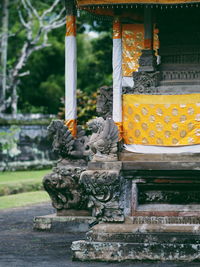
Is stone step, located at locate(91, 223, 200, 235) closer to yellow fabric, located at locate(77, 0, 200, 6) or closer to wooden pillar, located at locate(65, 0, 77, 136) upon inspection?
yellow fabric, located at locate(77, 0, 200, 6)

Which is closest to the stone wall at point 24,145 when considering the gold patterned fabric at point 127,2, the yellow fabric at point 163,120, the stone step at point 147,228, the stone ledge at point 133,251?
the yellow fabric at point 163,120

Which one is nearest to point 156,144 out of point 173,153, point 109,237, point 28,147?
point 173,153

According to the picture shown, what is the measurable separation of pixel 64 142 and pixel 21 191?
7.84m

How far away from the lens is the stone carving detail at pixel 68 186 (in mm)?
14867

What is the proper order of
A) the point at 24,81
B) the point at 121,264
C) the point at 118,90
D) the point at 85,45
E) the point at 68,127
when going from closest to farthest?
the point at 121,264, the point at 118,90, the point at 68,127, the point at 24,81, the point at 85,45

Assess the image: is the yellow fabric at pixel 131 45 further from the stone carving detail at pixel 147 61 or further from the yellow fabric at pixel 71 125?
the yellow fabric at pixel 71 125

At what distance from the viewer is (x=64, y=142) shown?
49.3 feet

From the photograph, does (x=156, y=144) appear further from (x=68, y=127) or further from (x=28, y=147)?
(x=28, y=147)

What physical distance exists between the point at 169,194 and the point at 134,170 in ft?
2.36

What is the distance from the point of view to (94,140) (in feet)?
40.7

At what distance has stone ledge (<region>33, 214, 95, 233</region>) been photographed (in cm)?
1469

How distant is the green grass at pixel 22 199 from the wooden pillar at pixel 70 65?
422 centimetres

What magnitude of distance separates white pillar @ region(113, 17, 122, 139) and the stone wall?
15708 millimetres

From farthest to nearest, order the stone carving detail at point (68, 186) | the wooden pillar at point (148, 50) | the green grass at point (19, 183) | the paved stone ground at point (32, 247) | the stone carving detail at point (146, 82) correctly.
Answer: the green grass at point (19, 183), the stone carving detail at point (68, 186), the wooden pillar at point (148, 50), the stone carving detail at point (146, 82), the paved stone ground at point (32, 247)
